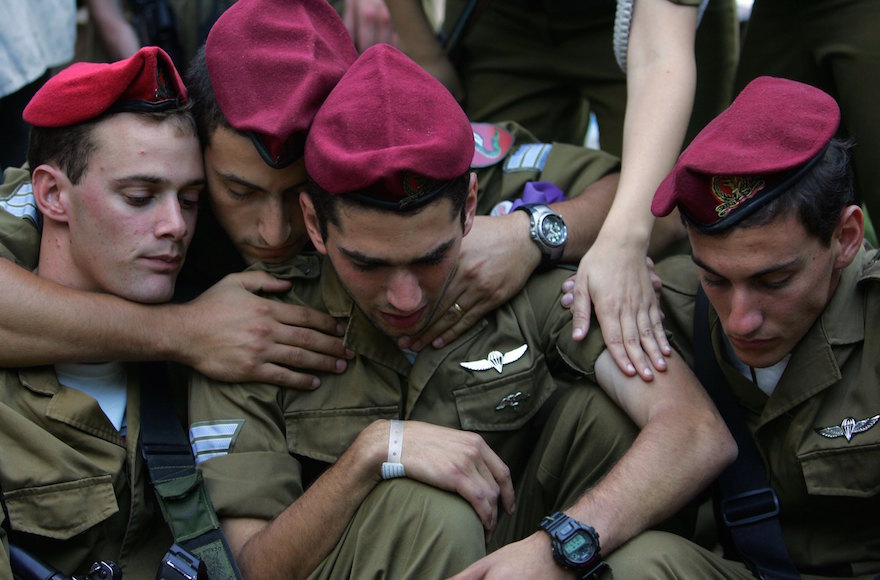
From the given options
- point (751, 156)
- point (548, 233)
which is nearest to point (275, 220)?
point (548, 233)

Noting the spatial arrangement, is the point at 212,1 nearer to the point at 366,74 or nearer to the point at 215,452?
the point at 366,74

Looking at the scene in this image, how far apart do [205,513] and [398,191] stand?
39.2 inches

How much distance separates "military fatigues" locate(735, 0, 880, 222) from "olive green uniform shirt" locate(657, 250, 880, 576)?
68 centimetres

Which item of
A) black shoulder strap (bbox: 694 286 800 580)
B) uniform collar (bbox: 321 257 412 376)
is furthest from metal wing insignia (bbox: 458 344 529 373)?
black shoulder strap (bbox: 694 286 800 580)

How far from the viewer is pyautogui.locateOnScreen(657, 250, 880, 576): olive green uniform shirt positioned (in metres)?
2.82

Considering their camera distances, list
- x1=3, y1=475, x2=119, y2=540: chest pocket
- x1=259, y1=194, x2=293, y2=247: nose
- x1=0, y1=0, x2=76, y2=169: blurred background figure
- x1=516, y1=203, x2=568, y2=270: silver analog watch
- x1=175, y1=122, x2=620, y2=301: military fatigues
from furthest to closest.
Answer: x1=0, y1=0, x2=76, y2=169: blurred background figure
x1=175, y1=122, x2=620, y2=301: military fatigues
x1=516, y1=203, x2=568, y2=270: silver analog watch
x1=259, y1=194, x2=293, y2=247: nose
x1=3, y1=475, x2=119, y2=540: chest pocket

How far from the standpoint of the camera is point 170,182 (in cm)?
311

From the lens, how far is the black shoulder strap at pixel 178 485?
2760 mm

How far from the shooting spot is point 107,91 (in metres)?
3.09

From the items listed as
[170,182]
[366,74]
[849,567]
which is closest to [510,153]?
[366,74]

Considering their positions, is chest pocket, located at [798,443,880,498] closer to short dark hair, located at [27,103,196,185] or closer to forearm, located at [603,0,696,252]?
forearm, located at [603,0,696,252]

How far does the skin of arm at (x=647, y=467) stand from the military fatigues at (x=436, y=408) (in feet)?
0.41

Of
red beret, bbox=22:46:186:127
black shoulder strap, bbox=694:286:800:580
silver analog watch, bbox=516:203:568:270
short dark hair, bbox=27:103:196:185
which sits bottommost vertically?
black shoulder strap, bbox=694:286:800:580

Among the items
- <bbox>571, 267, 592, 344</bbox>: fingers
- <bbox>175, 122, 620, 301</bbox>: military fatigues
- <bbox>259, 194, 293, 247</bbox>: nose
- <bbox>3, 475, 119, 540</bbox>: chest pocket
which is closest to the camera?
<bbox>3, 475, 119, 540</bbox>: chest pocket
